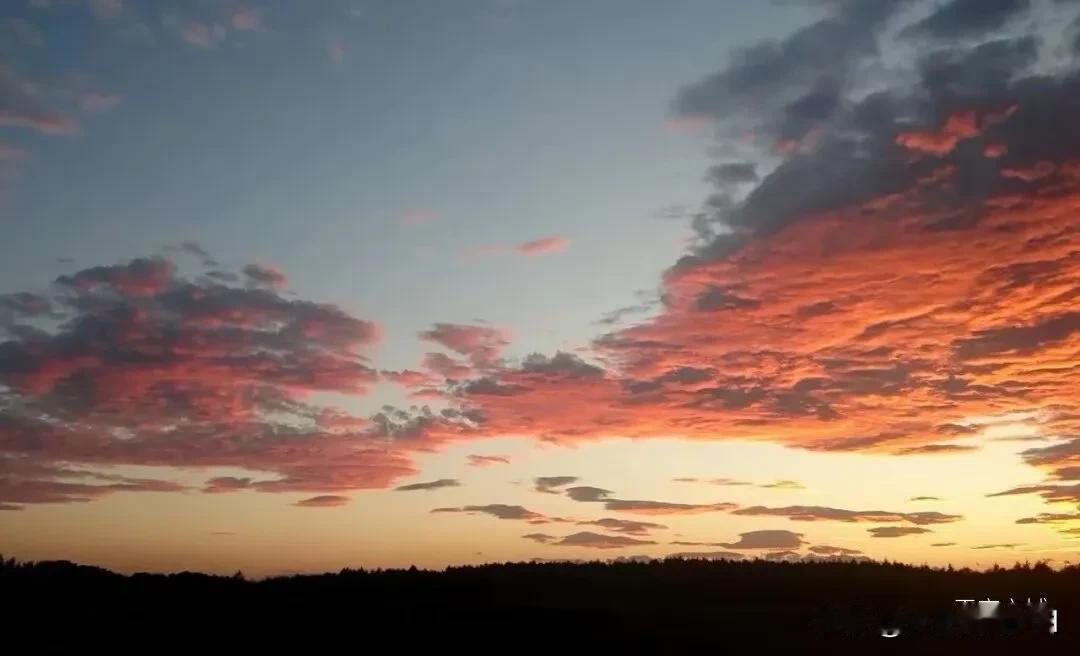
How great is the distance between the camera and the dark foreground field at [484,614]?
38.7 meters

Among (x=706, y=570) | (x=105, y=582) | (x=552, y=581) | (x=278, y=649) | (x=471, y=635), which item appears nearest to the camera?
(x=278, y=649)

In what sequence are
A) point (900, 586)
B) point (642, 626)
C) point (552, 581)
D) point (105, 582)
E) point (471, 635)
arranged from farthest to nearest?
point (552, 581)
point (900, 586)
point (105, 582)
point (642, 626)
point (471, 635)

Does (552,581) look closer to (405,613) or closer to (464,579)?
(464,579)

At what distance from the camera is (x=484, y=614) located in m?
44.8

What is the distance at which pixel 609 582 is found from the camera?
66.4 metres

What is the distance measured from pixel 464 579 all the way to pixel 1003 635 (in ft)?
100

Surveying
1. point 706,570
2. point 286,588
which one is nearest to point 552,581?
point 706,570

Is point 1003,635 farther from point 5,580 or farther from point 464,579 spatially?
point 5,580

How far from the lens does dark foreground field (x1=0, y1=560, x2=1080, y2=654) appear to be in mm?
38656

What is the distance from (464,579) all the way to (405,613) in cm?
1827

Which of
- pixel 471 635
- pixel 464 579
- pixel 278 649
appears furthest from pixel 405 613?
pixel 464 579

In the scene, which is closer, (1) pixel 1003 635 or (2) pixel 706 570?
(1) pixel 1003 635

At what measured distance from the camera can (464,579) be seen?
6281cm

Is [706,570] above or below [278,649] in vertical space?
above
